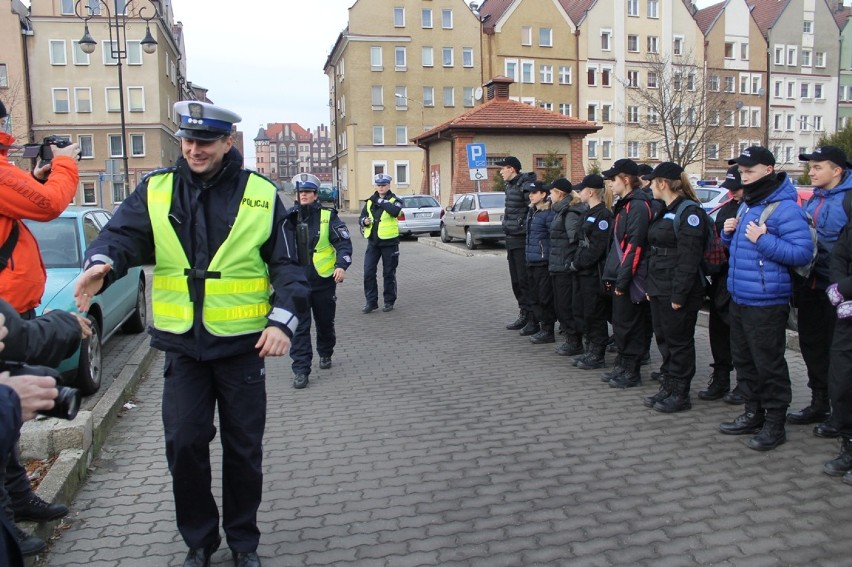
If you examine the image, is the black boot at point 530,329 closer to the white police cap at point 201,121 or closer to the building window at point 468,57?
the white police cap at point 201,121

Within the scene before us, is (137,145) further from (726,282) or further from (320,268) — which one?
(726,282)

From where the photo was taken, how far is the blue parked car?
6.57 m

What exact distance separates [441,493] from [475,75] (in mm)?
59656

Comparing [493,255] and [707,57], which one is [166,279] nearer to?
[493,255]

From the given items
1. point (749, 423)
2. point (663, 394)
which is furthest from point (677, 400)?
point (749, 423)

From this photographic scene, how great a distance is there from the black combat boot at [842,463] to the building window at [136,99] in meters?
57.2

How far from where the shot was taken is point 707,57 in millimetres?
63000

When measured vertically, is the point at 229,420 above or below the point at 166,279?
below

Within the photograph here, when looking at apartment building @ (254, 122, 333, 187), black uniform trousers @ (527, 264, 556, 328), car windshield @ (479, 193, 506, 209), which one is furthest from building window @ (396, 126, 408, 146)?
apartment building @ (254, 122, 333, 187)

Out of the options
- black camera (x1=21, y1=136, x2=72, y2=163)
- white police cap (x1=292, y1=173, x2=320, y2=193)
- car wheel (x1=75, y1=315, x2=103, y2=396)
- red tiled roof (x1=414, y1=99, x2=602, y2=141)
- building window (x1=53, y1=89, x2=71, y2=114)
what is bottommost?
car wheel (x1=75, y1=315, x2=103, y2=396)

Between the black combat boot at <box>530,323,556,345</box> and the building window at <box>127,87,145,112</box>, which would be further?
the building window at <box>127,87,145,112</box>

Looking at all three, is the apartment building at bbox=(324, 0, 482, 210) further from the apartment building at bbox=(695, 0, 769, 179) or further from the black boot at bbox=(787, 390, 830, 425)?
the black boot at bbox=(787, 390, 830, 425)

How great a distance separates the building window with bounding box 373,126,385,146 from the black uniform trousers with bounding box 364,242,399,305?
4918 centimetres

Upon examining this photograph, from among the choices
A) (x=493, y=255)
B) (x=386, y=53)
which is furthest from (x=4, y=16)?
(x=493, y=255)
